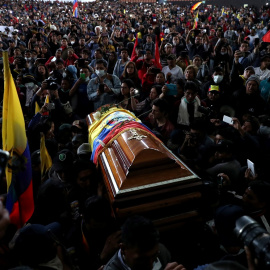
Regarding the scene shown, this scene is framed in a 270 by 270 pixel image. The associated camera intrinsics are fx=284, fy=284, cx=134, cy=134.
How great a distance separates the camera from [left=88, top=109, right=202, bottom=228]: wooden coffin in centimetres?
194

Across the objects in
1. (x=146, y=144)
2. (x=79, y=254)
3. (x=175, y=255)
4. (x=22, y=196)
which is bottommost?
(x=175, y=255)

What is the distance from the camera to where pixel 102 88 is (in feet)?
13.5

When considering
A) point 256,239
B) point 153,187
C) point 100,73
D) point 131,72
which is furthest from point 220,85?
point 256,239

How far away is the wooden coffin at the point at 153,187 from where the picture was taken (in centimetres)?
194

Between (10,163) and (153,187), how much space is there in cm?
103

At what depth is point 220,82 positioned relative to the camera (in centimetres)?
444

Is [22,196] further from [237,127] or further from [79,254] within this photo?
[237,127]

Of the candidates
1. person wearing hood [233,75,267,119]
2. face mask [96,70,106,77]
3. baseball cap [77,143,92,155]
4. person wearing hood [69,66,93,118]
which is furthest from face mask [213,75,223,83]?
baseball cap [77,143,92,155]

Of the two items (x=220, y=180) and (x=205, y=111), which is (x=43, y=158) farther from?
(x=205, y=111)

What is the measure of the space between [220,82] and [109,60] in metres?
2.69

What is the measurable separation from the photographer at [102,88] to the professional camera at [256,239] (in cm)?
312

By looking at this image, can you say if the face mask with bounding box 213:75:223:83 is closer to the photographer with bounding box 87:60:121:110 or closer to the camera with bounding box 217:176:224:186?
the photographer with bounding box 87:60:121:110

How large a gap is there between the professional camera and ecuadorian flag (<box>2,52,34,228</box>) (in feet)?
4.90

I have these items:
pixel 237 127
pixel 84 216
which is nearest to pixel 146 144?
pixel 84 216
